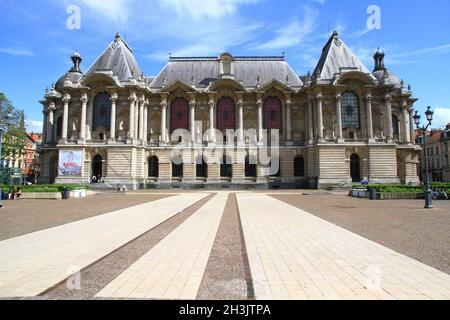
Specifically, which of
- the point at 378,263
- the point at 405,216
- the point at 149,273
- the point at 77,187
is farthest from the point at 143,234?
the point at 77,187

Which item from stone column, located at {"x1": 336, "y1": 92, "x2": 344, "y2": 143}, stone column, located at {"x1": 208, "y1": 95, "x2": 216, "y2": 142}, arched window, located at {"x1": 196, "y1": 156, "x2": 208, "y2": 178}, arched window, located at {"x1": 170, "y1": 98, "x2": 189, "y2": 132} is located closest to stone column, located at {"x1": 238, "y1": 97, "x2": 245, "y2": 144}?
stone column, located at {"x1": 208, "y1": 95, "x2": 216, "y2": 142}

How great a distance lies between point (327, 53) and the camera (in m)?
53.1

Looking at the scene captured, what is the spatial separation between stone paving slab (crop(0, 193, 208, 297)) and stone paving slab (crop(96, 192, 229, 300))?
132 centimetres

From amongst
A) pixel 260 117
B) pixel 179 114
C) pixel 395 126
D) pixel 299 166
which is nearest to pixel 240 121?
pixel 260 117

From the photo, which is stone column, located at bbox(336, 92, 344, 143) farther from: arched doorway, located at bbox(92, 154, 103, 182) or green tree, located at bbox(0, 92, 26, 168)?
green tree, located at bbox(0, 92, 26, 168)

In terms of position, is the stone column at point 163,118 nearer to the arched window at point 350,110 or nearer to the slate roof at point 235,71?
the slate roof at point 235,71

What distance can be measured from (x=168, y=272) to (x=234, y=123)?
4632 cm

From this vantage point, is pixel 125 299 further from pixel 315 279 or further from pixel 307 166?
pixel 307 166

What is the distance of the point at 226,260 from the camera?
777 cm

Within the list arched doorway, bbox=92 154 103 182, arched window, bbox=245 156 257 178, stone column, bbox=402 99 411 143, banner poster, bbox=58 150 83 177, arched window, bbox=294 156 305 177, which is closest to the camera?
banner poster, bbox=58 150 83 177

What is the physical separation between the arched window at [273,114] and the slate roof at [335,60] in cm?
805

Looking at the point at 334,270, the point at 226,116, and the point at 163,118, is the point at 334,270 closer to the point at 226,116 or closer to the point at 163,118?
the point at 226,116

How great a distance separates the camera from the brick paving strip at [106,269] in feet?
17.7

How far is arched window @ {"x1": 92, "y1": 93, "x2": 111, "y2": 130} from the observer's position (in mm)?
50562
